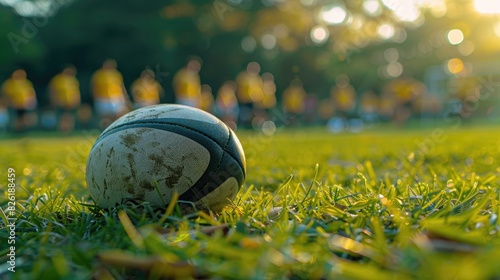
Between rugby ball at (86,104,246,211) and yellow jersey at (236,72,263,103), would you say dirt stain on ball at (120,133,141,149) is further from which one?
yellow jersey at (236,72,263,103)

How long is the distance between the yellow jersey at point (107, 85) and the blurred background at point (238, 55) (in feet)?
21.8

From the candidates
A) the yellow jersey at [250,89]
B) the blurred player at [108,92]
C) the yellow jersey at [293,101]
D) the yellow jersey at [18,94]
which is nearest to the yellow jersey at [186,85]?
the blurred player at [108,92]

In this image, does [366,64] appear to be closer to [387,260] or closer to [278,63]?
[278,63]

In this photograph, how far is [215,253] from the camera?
1.68 meters

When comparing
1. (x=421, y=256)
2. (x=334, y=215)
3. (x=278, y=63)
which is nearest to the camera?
(x=421, y=256)

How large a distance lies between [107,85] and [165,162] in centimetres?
1918

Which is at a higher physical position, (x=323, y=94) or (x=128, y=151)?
(x=128, y=151)

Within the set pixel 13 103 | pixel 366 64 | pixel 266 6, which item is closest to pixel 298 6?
pixel 266 6

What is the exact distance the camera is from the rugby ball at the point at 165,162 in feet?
8.71

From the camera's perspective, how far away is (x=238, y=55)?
4403 cm

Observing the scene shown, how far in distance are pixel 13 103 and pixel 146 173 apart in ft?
64.8

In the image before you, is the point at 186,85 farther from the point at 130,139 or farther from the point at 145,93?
the point at 130,139

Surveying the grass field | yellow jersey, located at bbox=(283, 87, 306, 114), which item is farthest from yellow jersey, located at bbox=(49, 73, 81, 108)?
the grass field

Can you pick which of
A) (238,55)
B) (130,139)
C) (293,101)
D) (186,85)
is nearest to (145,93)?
(186,85)
